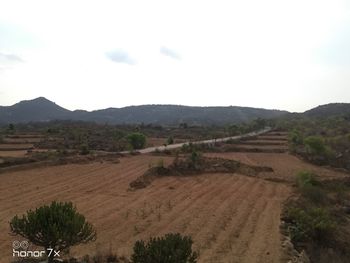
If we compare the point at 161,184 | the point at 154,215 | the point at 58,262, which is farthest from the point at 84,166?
the point at 58,262

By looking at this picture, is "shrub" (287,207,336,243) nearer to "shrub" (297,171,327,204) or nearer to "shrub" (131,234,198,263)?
"shrub" (297,171,327,204)

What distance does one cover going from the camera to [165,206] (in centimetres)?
1955

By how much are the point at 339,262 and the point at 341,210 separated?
9.24m

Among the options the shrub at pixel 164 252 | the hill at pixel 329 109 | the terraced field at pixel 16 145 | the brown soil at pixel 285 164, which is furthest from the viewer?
the hill at pixel 329 109

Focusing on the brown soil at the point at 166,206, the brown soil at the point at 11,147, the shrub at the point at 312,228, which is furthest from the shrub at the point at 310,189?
the brown soil at the point at 11,147

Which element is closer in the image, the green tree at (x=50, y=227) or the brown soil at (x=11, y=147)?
the green tree at (x=50, y=227)

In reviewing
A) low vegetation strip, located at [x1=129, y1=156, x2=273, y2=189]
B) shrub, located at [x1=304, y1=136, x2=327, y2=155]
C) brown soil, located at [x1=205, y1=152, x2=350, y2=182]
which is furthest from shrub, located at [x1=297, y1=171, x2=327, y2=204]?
shrub, located at [x1=304, y1=136, x2=327, y2=155]

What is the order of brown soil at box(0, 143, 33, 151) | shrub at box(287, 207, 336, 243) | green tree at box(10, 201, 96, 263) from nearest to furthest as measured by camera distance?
green tree at box(10, 201, 96, 263) < shrub at box(287, 207, 336, 243) < brown soil at box(0, 143, 33, 151)

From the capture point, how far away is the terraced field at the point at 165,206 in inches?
548

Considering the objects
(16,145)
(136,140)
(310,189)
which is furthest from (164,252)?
(16,145)

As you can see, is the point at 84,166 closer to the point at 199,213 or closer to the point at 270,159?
the point at 199,213

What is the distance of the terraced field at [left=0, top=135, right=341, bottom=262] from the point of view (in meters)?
13.9

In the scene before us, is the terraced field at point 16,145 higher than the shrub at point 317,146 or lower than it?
lower

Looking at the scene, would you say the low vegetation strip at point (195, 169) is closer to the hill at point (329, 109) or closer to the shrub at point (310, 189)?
the shrub at point (310, 189)
